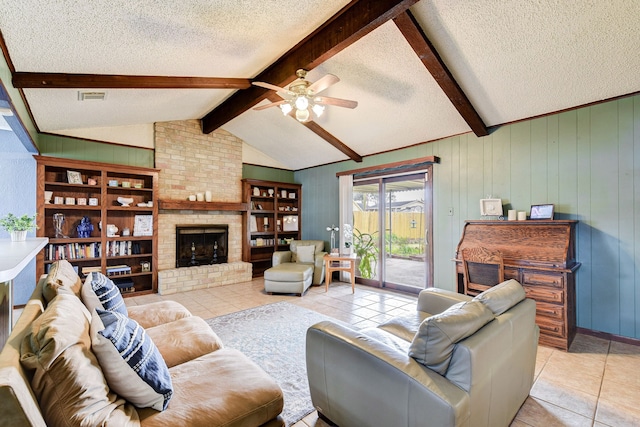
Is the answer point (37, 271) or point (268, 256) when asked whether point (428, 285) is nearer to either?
point (268, 256)

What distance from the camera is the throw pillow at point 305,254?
5793mm

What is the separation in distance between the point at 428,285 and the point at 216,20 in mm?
4479

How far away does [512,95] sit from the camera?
3389mm

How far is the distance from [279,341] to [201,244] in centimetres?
345

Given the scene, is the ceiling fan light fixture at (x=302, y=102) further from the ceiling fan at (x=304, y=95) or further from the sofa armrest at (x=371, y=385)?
the sofa armrest at (x=371, y=385)

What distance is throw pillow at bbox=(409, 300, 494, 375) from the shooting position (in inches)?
54.4

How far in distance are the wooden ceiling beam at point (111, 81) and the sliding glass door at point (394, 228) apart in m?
3.07

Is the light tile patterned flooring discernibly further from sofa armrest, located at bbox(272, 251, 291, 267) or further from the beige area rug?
sofa armrest, located at bbox(272, 251, 291, 267)

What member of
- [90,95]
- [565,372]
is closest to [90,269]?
[90,95]

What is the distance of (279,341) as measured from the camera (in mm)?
3064

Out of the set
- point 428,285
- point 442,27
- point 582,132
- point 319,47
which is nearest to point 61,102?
point 319,47

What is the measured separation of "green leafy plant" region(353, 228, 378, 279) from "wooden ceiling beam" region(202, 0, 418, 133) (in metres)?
3.18

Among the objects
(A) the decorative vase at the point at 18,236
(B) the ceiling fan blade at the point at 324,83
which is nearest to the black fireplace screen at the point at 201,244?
(A) the decorative vase at the point at 18,236

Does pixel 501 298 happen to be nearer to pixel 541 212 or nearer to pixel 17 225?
pixel 541 212
